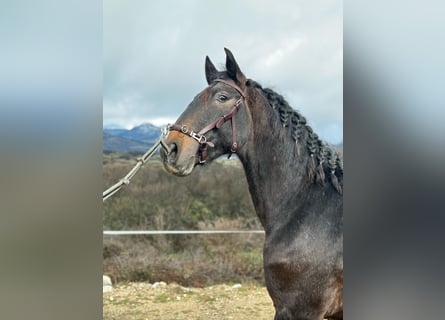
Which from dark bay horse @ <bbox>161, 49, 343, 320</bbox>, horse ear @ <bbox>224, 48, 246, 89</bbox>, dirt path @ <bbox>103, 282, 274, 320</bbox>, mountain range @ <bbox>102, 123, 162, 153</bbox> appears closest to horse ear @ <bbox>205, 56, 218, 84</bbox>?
dark bay horse @ <bbox>161, 49, 343, 320</bbox>

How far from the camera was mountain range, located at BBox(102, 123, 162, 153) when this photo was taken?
439 cm

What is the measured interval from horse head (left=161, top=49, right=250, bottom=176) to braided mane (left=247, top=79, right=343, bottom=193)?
139 mm

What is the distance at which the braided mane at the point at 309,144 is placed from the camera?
245 centimetres

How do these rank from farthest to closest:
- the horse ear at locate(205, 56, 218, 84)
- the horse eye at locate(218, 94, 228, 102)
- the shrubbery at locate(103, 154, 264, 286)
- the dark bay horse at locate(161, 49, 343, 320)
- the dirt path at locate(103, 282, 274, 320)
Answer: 1. the shrubbery at locate(103, 154, 264, 286)
2. the dirt path at locate(103, 282, 274, 320)
3. the horse ear at locate(205, 56, 218, 84)
4. the horse eye at locate(218, 94, 228, 102)
5. the dark bay horse at locate(161, 49, 343, 320)

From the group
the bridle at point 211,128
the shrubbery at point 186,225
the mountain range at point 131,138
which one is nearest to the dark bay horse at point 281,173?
the bridle at point 211,128

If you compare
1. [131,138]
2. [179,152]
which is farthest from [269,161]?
[131,138]

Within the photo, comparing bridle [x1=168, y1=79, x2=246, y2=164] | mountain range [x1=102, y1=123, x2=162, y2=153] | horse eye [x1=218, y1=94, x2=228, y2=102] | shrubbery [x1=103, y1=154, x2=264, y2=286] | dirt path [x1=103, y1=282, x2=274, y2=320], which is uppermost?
mountain range [x1=102, y1=123, x2=162, y2=153]

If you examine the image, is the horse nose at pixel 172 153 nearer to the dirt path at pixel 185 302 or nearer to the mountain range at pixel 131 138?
the mountain range at pixel 131 138

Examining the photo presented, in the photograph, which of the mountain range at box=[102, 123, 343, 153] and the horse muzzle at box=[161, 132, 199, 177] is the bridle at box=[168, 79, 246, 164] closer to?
the horse muzzle at box=[161, 132, 199, 177]

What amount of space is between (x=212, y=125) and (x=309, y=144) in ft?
1.95

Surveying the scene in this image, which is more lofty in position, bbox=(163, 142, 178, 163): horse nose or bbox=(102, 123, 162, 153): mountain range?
bbox=(102, 123, 162, 153): mountain range

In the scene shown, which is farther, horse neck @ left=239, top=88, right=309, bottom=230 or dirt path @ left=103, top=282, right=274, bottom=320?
dirt path @ left=103, top=282, right=274, bottom=320
